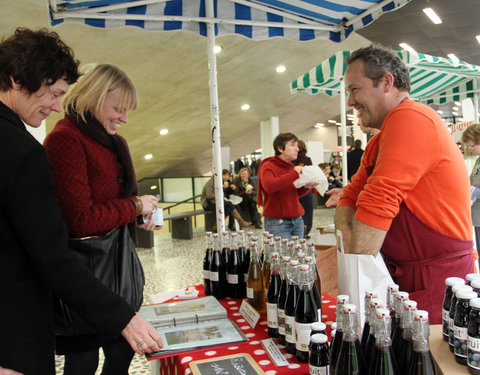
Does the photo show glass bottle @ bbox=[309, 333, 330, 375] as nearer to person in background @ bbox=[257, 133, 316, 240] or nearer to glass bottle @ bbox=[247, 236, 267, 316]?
glass bottle @ bbox=[247, 236, 267, 316]

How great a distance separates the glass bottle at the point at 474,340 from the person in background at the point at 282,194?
2.75 meters

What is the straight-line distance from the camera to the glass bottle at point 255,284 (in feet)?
5.36

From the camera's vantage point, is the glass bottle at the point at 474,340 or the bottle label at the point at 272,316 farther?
the bottle label at the point at 272,316

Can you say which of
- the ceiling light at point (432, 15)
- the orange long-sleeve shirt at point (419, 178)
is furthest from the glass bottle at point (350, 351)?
the ceiling light at point (432, 15)

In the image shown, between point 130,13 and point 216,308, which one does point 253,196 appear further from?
point 216,308

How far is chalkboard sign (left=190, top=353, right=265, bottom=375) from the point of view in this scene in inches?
43.7

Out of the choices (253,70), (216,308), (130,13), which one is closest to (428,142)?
(216,308)

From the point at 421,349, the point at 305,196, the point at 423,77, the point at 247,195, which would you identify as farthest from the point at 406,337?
the point at 247,195

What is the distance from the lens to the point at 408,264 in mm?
1355

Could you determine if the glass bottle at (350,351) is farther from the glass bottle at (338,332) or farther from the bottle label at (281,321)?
the bottle label at (281,321)

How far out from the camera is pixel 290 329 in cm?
120

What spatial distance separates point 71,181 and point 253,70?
8.73 meters

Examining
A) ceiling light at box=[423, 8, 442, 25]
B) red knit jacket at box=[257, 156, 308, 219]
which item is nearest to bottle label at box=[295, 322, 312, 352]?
red knit jacket at box=[257, 156, 308, 219]

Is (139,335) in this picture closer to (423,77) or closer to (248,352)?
(248,352)
